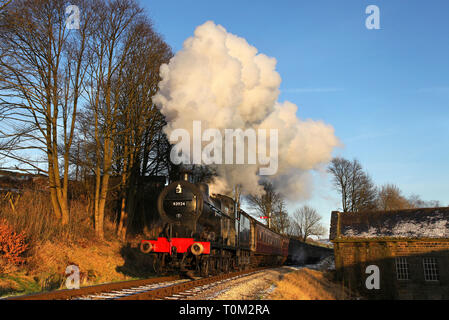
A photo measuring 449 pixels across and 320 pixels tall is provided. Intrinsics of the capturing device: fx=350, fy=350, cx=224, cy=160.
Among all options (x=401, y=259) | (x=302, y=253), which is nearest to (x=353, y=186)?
(x=302, y=253)

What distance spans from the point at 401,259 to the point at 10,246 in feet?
60.4

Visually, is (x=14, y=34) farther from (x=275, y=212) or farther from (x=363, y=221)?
(x=275, y=212)

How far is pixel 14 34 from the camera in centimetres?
1360

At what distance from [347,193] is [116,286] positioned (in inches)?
1757

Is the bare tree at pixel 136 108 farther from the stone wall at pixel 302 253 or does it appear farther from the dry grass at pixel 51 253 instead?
the stone wall at pixel 302 253

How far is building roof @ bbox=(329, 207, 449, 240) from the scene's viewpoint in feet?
67.1

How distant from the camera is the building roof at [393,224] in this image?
67.1 feet

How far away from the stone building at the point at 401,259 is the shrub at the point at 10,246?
49.4 ft

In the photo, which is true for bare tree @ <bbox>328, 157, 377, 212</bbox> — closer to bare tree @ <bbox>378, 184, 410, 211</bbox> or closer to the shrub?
bare tree @ <bbox>378, 184, 410, 211</bbox>

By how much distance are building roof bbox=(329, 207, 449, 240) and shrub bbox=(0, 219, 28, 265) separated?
1670cm

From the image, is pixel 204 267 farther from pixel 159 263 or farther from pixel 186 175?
pixel 186 175

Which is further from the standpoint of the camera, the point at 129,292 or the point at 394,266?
the point at 394,266

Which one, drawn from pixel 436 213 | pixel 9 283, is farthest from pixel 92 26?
pixel 436 213

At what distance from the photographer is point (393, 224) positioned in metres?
22.1
